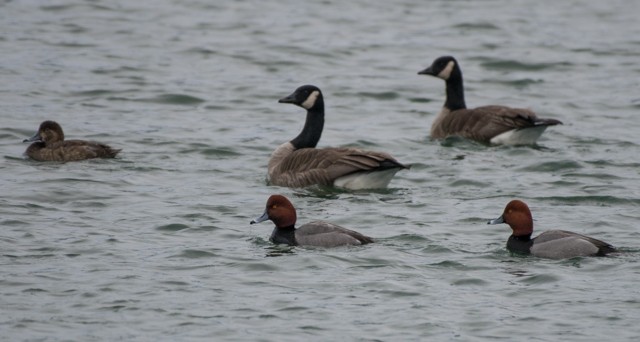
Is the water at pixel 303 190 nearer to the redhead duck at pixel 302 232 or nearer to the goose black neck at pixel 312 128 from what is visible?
the redhead duck at pixel 302 232

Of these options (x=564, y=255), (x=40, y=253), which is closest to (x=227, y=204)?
(x=40, y=253)

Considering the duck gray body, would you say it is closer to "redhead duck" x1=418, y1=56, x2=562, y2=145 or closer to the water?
the water

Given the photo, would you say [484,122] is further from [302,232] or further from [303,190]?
[302,232]

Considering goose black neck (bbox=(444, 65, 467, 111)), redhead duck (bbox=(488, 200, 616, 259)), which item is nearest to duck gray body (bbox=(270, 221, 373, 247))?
redhead duck (bbox=(488, 200, 616, 259))

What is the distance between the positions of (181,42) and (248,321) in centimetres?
1715

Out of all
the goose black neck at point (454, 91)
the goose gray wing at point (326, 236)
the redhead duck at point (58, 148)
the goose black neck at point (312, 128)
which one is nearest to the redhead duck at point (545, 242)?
the goose gray wing at point (326, 236)

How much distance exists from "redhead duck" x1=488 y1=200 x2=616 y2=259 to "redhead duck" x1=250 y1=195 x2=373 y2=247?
1.50 metres

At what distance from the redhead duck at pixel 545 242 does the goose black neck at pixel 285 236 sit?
209 centimetres

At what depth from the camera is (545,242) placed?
44.8ft

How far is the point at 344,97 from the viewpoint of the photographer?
2436 cm

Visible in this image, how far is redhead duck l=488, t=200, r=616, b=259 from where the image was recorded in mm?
13391

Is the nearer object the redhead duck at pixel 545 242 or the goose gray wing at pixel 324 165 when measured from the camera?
the redhead duck at pixel 545 242

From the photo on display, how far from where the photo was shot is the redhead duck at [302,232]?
13758 mm

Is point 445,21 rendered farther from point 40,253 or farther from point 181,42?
point 40,253
